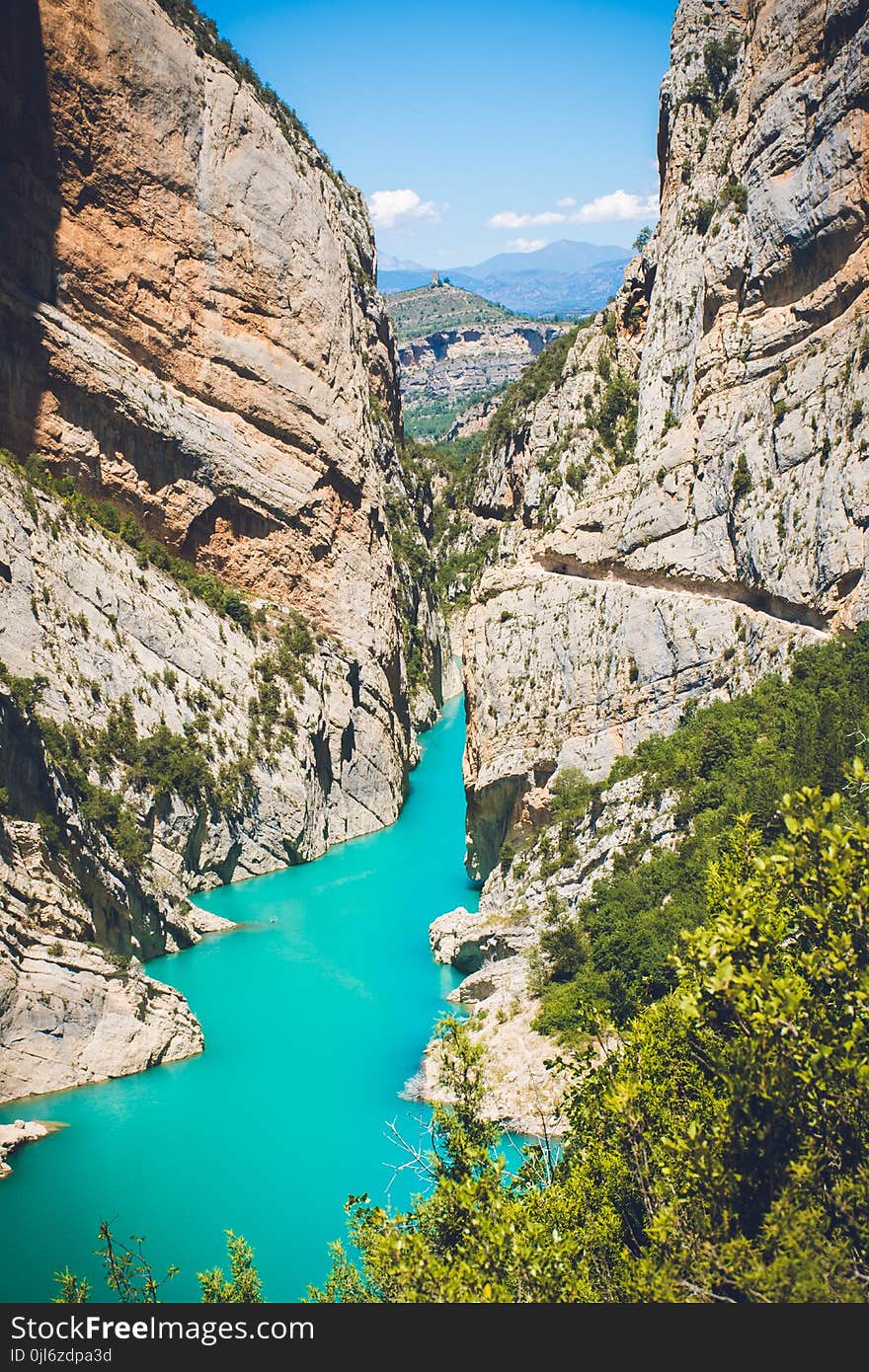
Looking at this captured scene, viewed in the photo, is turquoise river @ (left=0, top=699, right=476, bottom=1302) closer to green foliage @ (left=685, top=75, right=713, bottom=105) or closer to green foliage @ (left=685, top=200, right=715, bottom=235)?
green foliage @ (left=685, top=200, right=715, bottom=235)

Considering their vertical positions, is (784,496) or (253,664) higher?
(253,664)

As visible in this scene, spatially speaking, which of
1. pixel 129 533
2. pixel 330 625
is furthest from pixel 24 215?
pixel 330 625

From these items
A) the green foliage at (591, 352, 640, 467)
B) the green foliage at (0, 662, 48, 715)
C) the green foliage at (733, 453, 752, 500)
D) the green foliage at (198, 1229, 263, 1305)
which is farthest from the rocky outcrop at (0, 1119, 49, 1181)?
the green foliage at (591, 352, 640, 467)

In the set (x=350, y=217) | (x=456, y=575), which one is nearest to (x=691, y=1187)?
(x=350, y=217)

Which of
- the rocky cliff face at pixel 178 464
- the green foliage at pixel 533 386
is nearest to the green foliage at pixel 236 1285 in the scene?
the rocky cliff face at pixel 178 464

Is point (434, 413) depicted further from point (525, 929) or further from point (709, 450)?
point (525, 929)

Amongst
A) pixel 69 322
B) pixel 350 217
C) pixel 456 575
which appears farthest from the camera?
pixel 456 575

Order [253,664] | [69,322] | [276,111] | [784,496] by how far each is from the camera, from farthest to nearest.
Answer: [276,111]
[253,664]
[69,322]
[784,496]

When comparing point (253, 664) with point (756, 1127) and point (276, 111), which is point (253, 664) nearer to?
point (276, 111)
